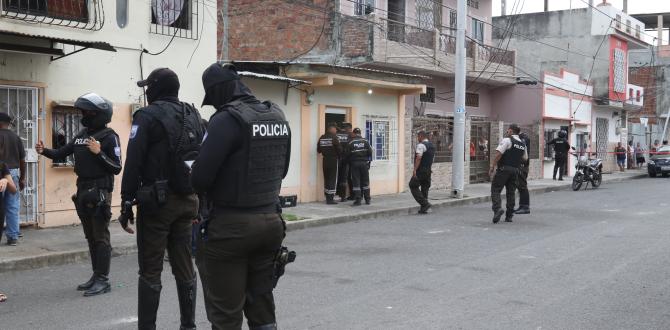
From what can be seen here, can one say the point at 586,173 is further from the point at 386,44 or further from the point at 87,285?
the point at 87,285

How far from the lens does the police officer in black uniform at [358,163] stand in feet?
47.2

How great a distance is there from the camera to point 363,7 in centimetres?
1877

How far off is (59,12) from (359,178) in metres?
7.03

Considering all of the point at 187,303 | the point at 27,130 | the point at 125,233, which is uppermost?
the point at 27,130

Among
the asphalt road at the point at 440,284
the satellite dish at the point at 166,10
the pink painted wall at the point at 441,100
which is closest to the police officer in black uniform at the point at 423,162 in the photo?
the asphalt road at the point at 440,284

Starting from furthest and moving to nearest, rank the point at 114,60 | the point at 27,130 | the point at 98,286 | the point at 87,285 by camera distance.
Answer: the point at 114,60, the point at 27,130, the point at 87,285, the point at 98,286

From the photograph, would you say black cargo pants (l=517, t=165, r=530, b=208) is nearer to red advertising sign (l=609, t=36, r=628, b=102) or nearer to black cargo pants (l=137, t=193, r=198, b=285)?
black cargo pants (l=137, t=193, r=198, b=285)

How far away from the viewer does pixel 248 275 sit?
3.73 meters

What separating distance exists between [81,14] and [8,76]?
1607 millimetres

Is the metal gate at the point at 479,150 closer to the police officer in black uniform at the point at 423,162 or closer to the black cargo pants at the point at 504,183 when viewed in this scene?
the police officer in black uniform at the point at 423,162

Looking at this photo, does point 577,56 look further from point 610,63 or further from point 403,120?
point 403,120

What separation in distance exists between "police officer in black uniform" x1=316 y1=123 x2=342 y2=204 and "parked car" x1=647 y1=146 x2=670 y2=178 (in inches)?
772

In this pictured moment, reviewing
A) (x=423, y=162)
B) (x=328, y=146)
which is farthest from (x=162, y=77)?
(x=328, y=146)

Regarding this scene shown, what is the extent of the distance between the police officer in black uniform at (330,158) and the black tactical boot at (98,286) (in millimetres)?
8581
